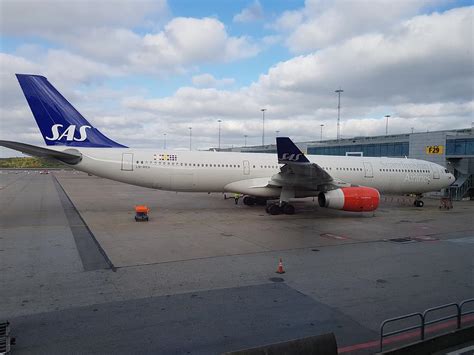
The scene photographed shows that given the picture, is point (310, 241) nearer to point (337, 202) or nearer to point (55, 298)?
point (337, 202)

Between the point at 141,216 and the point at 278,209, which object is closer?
the point at 141,216

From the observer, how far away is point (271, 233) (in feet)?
41.5

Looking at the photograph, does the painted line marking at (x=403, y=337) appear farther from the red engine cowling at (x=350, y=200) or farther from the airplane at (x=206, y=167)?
the red engine cowling at (x=350, y=200)

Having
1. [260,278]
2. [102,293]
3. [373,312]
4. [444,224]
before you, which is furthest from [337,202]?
[102,293]

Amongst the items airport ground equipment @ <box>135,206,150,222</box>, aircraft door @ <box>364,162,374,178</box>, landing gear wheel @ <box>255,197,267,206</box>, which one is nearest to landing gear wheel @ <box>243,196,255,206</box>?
landing gear wheel @ <box>255,197,267,206</box>

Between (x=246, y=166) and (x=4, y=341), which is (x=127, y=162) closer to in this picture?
(x=246, y=166)

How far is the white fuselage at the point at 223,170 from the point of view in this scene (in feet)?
55.0

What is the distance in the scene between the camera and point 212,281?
24.4 feet

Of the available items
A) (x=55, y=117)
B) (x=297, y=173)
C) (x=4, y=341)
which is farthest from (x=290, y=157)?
(x=4, y=341)

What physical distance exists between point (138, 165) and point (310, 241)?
9.33 m

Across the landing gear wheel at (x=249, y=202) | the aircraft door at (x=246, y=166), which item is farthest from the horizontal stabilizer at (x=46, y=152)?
the landing gear wheel at (x=249, y=202)

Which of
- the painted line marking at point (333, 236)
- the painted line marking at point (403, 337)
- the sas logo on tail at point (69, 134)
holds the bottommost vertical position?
the painted line marking at point (403, 337)

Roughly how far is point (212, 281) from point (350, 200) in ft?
34.1

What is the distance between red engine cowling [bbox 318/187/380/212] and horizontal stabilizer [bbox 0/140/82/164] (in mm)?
11428
